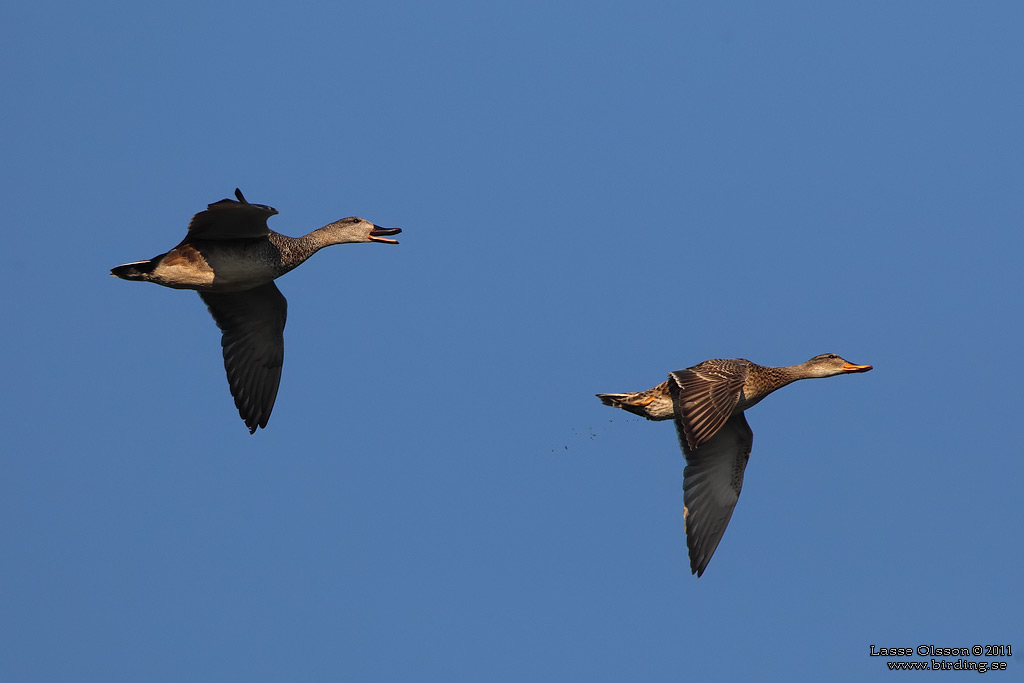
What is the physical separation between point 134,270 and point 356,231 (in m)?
3.20

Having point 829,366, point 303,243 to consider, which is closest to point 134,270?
point 303,243

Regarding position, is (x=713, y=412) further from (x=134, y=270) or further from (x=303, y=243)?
(x=134, y=270)

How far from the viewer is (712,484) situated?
56.9ft

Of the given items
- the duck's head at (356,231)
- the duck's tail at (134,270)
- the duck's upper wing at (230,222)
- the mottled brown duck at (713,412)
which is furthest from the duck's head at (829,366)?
the duck's tail at (134,270)

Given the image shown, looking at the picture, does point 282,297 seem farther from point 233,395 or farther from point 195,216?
point 195,216

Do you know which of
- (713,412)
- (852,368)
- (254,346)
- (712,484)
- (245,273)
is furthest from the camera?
(254,346)

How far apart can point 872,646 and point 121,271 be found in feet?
35.1

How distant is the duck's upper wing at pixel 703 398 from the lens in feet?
50.0

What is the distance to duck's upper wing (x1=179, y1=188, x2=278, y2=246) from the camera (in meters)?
15.8

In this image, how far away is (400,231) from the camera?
18.4 metres

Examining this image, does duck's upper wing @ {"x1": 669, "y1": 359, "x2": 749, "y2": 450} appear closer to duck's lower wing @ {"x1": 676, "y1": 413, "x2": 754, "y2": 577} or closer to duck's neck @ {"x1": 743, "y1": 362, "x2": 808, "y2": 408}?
duck's neck @ {"x1": 743, "y1": 362, "x2": 808, "y2": 408}

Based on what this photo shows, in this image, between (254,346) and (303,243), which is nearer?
(303,243)

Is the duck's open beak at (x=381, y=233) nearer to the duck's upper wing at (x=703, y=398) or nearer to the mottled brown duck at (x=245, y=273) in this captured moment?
the mottled brown duck at (x=245, y=273)

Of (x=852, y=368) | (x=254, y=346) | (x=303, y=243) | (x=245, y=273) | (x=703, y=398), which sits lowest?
(x=703, y=398)
